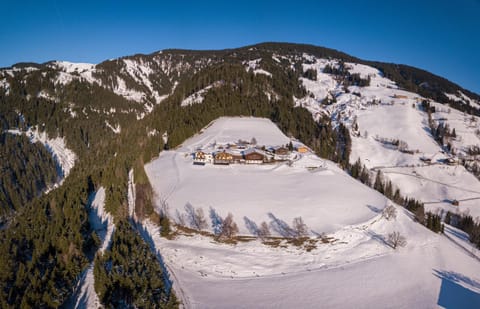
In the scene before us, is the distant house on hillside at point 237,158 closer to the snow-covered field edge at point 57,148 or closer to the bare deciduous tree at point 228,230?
the bare deciduous tree at point 228,230

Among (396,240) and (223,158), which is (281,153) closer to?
(223,158)

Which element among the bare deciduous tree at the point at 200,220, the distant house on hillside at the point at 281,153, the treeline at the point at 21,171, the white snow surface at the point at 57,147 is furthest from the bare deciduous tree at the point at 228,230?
the white snow surface at the point at 57,147

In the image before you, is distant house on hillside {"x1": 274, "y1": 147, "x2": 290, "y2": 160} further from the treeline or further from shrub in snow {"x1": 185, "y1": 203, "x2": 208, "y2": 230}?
the treeline

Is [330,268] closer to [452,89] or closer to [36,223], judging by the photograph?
[36,223]

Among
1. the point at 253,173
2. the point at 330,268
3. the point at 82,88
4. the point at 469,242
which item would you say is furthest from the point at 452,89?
the point at 82,88

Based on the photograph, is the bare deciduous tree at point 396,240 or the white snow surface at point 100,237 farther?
the bare deciduous tree at point 396,240

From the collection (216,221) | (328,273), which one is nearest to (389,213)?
(328,273)
